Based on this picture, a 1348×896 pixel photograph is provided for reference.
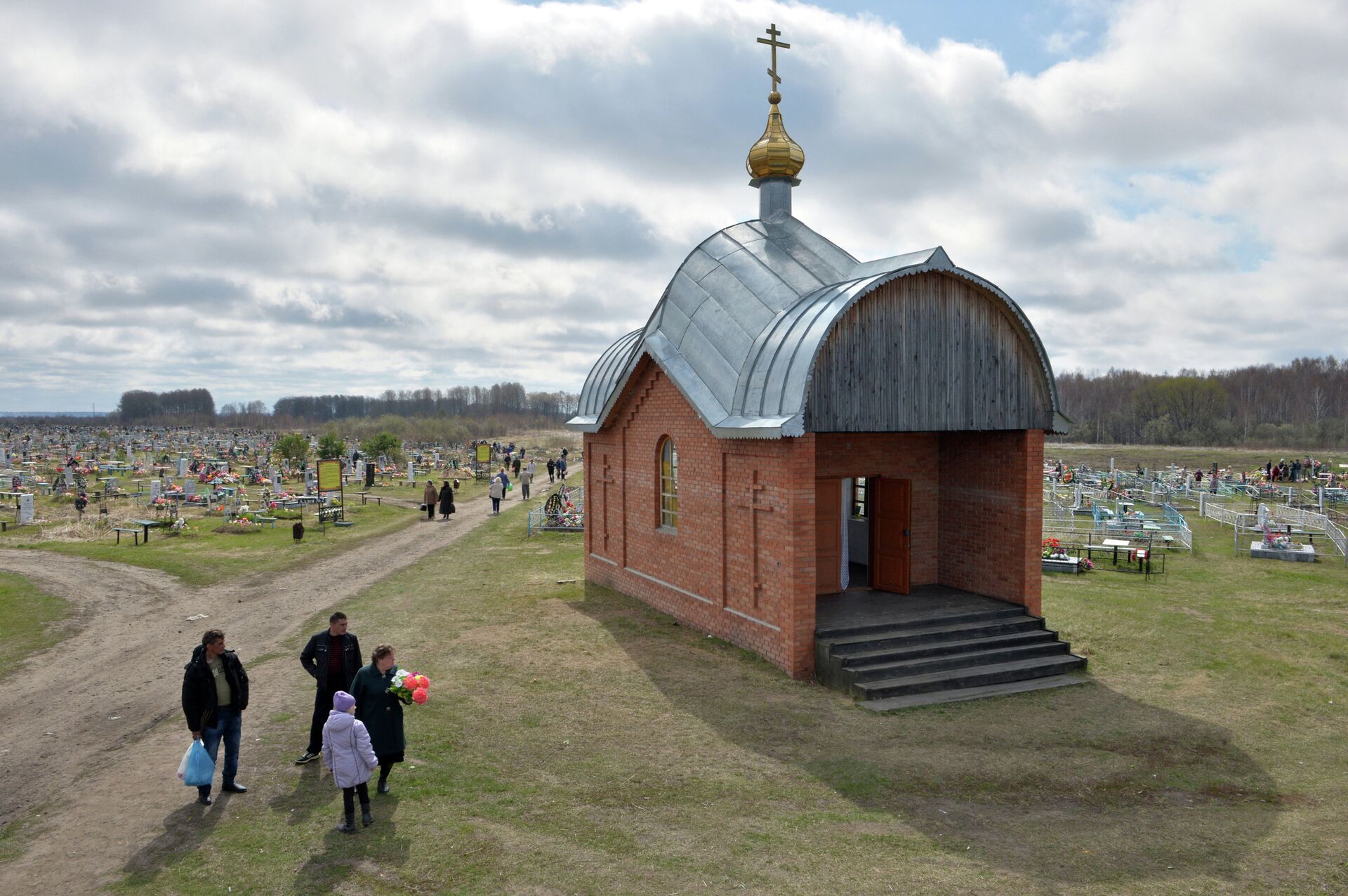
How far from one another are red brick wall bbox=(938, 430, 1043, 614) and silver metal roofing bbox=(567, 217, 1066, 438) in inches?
37.1

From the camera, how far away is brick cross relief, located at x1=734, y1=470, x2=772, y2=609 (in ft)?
39.5

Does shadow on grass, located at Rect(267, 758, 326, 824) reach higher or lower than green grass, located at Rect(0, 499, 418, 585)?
lower

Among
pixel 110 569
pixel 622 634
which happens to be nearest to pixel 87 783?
pixel 622 634

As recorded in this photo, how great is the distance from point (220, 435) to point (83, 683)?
309 feet

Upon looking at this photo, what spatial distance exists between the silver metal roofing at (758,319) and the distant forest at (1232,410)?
64210 millimetres

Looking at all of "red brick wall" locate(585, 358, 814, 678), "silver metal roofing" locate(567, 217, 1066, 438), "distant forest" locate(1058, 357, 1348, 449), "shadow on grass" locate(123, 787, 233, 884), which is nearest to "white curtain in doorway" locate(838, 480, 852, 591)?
"red brick wall" locate(585, 358, 814, 678)

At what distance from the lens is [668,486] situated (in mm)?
15281

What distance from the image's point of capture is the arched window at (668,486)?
15.0 metres

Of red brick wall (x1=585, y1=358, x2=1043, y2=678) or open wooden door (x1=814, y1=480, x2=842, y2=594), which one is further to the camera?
open wooden door (x1=814, y1=480, x2=842, y2=594)

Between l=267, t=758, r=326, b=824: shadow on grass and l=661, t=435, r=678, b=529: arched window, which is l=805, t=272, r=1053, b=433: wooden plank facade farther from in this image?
l=267, t=758, r=326, b=824: shadow on grass

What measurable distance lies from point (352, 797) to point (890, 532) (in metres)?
9.93

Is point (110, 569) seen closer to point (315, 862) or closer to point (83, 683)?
point (83, 683)

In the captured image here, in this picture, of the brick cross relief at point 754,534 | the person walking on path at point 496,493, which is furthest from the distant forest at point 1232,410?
the brick cross relief at point 754,534

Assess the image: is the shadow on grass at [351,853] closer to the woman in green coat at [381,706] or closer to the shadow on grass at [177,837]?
the woman in green coat at [381,706]
